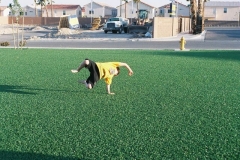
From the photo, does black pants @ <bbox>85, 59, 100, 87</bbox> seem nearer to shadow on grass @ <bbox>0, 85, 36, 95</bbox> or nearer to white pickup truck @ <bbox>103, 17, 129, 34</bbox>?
shadow on grass @ <bbox>0, 85, 36, 95</bbox>

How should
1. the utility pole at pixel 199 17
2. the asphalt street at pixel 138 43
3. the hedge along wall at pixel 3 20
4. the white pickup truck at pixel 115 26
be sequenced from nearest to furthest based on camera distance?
the asphalt street at pixel 138 43 < the utility pole at pixel 199 17 < the white pickup truck at pixel 115 26 < the hedge along wall at pixel 3 20

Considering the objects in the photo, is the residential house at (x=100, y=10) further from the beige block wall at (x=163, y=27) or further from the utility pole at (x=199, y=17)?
the beige block wall at (x=163, y=27)

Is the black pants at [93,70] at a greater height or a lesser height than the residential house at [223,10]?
lesser

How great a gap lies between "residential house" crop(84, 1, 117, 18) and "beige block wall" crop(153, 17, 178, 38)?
242 ft

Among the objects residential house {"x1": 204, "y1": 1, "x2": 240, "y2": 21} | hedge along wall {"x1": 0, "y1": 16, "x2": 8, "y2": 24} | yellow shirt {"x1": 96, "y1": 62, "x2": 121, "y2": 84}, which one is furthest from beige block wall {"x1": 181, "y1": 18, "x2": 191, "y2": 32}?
residential house {"x1": 204, "y1": 1, "x2": 240, "y2": 21}

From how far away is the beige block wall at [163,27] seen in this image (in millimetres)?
37500

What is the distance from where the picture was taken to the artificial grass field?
5461 millimetres

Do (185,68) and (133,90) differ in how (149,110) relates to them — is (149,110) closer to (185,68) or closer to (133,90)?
(133,90)

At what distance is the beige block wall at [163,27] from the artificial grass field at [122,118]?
25585mm

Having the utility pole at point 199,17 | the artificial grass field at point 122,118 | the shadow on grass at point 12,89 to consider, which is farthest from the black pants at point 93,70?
the utility pole at point 199,17

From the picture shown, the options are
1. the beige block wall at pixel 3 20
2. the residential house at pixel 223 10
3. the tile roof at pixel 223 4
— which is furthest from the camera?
the tile roof at pixel 223 4

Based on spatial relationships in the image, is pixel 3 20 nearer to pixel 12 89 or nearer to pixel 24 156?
pixel 12 89

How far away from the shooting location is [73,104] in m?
8.33

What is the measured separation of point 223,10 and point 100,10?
33895mm
